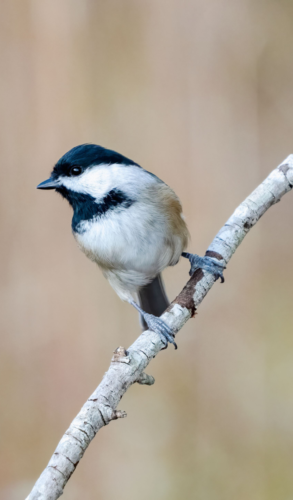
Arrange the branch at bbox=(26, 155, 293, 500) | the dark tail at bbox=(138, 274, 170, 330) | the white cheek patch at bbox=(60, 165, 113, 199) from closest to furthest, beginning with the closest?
the branch at bbox=(26, 155, 293, 500) < the white cheek patch at bbox=(60, 165, 113, 199) < the dark tail at bbox=(138, 274, 170, 330)

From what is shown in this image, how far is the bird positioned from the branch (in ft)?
0.19

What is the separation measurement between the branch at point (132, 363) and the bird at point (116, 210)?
59 mm

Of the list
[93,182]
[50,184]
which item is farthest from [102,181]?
[50,184]

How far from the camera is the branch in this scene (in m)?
0.59

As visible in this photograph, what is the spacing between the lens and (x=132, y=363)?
748 millimetres

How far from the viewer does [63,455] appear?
0.60 metres

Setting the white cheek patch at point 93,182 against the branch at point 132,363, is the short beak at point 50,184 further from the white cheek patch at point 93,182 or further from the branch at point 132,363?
the branch at point 132,363

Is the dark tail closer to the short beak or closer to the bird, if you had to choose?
the bird

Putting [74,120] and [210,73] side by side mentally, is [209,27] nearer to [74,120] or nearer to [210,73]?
[210,73]

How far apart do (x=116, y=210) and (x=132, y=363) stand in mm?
380

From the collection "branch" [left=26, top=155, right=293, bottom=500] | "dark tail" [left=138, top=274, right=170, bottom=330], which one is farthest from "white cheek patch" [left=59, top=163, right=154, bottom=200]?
"dark tail" [left=138, top=274, right=170, bottom=330]

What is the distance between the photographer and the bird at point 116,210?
3.27ft

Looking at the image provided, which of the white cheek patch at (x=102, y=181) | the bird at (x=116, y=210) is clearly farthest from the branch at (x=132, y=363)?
the white cheek patch at (x=102, y=181)

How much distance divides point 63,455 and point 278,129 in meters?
1.57
